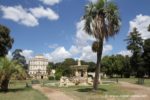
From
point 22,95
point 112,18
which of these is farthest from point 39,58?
point 22,95

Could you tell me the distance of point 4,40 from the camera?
6056 centimetres

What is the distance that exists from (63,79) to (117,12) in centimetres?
1723

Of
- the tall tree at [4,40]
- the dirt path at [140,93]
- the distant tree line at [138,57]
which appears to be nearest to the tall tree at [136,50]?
the distant tree line at [138,57]

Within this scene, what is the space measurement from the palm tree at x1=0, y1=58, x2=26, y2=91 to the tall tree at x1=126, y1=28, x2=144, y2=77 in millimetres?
53549

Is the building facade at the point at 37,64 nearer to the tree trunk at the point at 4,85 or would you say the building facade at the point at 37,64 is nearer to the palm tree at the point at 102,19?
the tree trunk at the point at 4,85

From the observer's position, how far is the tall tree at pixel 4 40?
60062 millimetres

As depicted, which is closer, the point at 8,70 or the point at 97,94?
the point at 97,94

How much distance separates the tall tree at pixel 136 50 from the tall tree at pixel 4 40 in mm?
34518

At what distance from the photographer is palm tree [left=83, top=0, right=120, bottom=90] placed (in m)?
27.7

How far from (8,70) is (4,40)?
34.6 meters

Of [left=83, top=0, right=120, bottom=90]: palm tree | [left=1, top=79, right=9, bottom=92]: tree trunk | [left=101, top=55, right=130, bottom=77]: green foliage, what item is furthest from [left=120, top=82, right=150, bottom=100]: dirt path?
[left=101, top=55, right=130, bottom=77]: green foliage

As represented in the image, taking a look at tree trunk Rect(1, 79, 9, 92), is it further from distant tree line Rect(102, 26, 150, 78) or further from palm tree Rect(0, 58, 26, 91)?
distant tree line Rect(102, 26, 150, 78)

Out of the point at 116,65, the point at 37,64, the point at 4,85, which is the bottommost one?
the point at 4,85

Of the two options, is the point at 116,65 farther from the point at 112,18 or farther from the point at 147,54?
the point at 112,18
